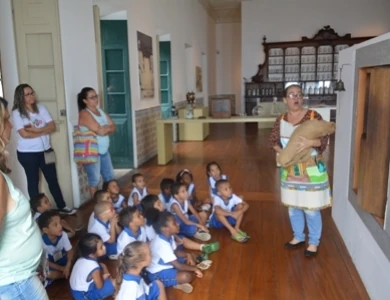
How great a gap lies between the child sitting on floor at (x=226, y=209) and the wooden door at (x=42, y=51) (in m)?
1.84

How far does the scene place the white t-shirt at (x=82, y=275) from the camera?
2320 millimetres

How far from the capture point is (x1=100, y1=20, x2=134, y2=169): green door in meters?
5.77

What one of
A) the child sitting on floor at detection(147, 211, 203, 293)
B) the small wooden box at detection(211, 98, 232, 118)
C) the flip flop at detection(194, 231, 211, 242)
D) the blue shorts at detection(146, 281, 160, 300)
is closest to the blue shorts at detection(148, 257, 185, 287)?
the child sitting on floor at detection(147, 211, 203, 293)

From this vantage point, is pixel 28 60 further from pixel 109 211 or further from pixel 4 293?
pixel 4 293

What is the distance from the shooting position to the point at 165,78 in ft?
27.6

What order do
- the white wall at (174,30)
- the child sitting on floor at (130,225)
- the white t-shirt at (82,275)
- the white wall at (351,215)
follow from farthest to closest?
the white wall at (174,30)
the child sitting on floor at (130,225)
the white t-shirt at (82,275)
the white wall at (351,215)

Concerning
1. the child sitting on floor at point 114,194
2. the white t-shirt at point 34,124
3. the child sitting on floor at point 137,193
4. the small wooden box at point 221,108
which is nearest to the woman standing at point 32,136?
the white t-shirt at point 34,124

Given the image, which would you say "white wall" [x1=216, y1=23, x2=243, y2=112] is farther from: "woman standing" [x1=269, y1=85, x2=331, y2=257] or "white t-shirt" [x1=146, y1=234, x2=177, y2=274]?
"white t-shirt" [x1=146, y1=234, x2=177, y2=274]

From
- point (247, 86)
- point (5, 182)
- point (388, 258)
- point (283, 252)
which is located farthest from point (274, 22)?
point (5, 182)

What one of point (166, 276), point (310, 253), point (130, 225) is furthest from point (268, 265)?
point (130, 225)

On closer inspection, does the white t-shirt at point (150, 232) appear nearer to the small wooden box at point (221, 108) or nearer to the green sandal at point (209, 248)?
the green sandal at point (209, 248)

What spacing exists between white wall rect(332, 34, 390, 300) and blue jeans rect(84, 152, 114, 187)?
92.0 inches

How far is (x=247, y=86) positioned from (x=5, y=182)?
12.0 meters

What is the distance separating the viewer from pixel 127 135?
611 cm
